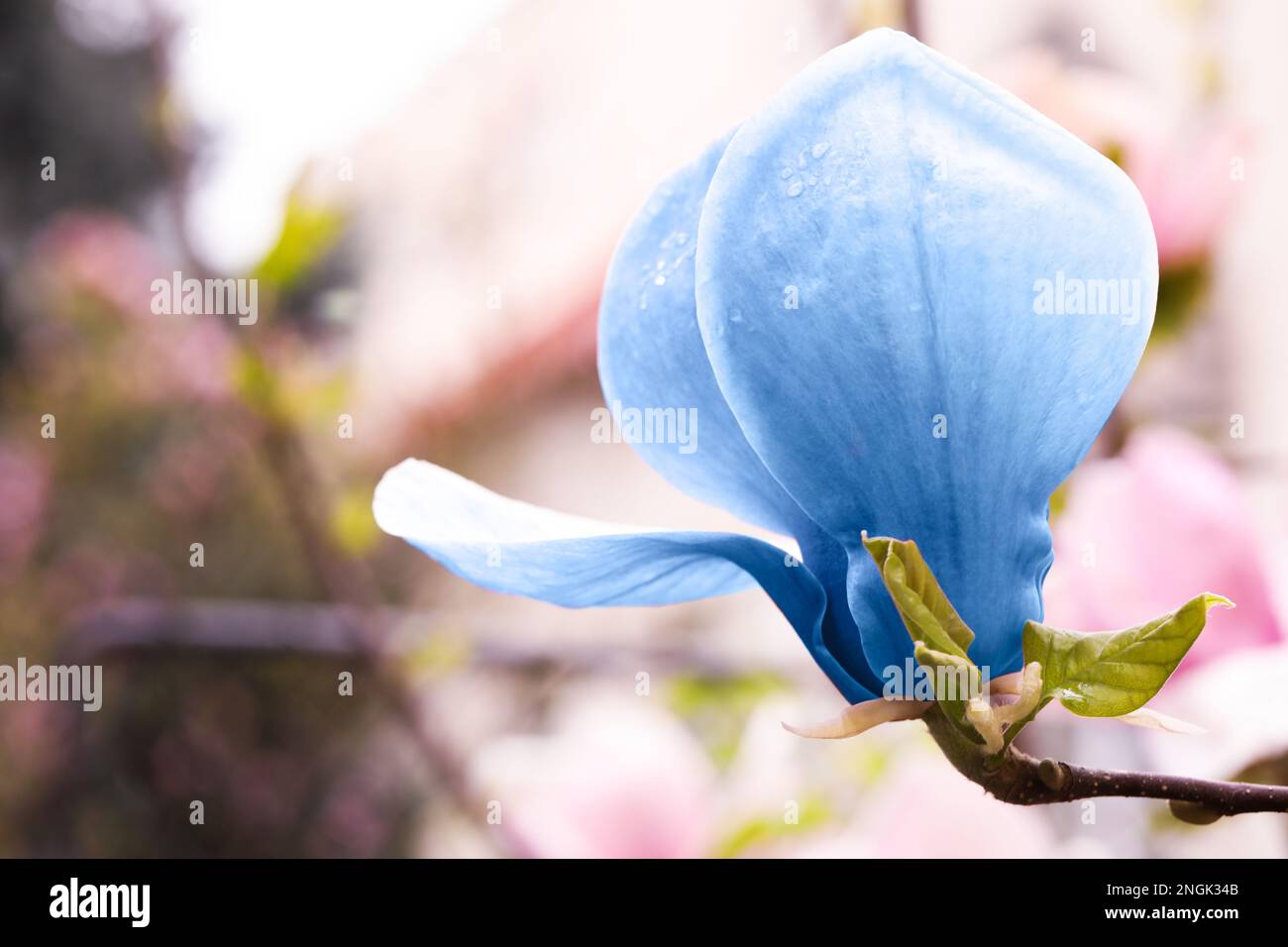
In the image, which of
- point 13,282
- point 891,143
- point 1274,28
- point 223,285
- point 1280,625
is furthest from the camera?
point 13,282

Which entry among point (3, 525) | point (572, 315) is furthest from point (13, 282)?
point (572, 315)

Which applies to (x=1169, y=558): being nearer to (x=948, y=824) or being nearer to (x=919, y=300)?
(x=948, y=824)

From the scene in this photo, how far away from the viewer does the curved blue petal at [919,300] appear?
0.23 m

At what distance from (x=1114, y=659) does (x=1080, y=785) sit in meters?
0.03

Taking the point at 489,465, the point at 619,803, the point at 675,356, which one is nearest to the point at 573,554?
the point at 675,356

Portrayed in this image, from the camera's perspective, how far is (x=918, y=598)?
9.6 inches

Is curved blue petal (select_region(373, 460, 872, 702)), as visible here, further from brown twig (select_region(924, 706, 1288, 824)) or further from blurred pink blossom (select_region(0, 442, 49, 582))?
blurred pink blossom (select_region(0, 442, 49, 582))

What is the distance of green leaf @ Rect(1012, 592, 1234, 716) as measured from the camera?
24 centimetres

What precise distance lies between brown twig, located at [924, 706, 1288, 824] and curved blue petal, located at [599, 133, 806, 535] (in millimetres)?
73

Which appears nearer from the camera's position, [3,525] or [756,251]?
[756,251]

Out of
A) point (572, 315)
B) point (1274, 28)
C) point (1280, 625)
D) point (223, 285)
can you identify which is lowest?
point (1280, 625)

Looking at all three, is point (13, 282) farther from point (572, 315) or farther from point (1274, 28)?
point (1274, 28)

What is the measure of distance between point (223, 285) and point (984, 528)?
0.75 metres

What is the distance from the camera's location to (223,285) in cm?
87
